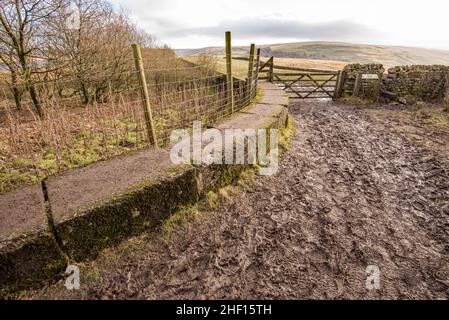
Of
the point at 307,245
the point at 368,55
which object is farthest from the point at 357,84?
the point at 368,55

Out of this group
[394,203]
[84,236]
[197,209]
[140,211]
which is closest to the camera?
[84,236]

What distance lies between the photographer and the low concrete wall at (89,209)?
6.63 ft

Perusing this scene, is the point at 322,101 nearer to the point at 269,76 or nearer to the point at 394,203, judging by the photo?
the point at 269,76

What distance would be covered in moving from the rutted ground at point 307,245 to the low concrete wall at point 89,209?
0.21 meters

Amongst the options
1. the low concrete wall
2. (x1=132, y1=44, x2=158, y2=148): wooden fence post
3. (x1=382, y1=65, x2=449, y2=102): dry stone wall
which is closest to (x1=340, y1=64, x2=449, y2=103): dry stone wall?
(x1=382, y1=65, x2=449, y2=102): dry stone wall

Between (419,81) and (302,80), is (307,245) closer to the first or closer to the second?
(302,80)

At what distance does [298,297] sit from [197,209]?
1.53m

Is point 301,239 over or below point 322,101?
below

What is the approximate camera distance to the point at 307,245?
2709 mm

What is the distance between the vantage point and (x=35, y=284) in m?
2.11

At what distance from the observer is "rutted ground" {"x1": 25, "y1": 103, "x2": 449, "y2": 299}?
2.22 meters

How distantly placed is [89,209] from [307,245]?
2.27 m

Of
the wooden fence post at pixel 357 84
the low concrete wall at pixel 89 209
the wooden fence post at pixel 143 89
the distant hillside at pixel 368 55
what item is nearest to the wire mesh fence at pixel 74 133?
the wooden fence post at pixel 143 89
